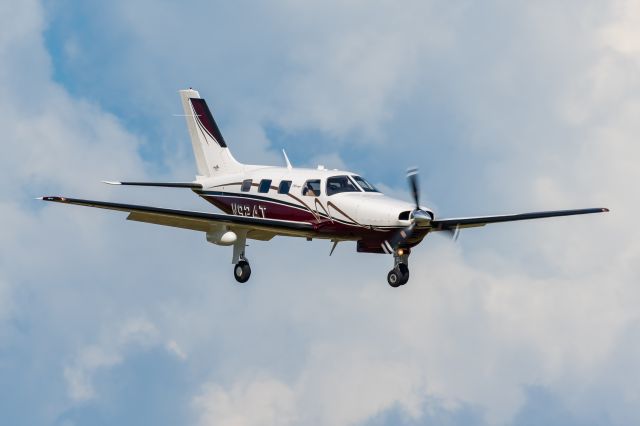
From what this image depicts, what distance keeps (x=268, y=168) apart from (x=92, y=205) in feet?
25.5

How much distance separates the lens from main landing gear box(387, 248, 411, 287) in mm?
40219

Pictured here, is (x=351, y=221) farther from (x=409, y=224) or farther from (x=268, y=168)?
(x=268, y=168)

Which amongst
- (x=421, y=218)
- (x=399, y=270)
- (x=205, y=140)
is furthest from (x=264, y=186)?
(x=421, y=218)

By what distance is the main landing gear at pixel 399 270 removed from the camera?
1583 inches

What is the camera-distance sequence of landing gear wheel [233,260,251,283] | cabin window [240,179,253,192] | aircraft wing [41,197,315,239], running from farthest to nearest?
cabin window [240,179,253,192] → landing gear wheel [233,260,251,283] → aircraft wing [41,197,315,239]

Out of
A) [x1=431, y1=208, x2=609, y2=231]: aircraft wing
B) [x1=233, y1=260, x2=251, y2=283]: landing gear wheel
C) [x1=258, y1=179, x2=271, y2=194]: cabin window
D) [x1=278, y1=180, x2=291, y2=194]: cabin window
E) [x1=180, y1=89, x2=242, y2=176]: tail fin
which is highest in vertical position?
[x1=180, y1=89, x2=242, y2=176]: tail fin

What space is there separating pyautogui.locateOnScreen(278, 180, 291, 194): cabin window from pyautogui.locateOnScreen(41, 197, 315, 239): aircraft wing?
1.02 m

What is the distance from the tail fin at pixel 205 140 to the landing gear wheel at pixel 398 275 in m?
8.91

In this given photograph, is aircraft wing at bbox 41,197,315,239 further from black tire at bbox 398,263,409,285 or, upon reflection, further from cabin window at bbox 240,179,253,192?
black tire at bbox 398,263,409,285

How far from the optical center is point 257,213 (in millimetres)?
43906

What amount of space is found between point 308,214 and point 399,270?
380 cm

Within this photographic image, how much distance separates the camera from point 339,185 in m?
41.8

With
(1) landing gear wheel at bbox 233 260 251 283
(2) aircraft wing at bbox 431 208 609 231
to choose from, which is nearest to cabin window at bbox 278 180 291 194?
(1) landing gear wheel at bbox 233 260 251 283

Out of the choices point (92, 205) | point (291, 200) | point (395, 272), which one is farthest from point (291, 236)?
point (92, 205)
